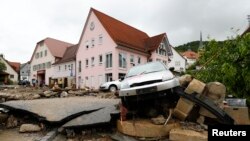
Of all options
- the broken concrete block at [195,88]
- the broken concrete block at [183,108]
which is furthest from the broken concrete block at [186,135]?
the broken concrete block at [195,88]

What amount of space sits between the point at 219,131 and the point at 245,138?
1.88ft

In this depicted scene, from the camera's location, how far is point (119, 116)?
370 inches

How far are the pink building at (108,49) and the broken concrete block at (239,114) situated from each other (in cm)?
2777

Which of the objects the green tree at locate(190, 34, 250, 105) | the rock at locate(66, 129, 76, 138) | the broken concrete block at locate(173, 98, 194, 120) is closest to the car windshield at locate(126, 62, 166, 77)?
the broken concrete block at locate(173, 98, 194, 120)

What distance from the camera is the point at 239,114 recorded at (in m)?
8.81

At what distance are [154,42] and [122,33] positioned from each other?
6662mm

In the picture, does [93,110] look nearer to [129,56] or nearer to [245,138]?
[245,138]

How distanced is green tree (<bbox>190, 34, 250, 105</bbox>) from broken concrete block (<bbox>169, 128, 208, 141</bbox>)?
502 cm

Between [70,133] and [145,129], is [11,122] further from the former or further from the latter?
[145,129]

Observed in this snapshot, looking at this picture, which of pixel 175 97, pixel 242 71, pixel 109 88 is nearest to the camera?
pixel 175 97

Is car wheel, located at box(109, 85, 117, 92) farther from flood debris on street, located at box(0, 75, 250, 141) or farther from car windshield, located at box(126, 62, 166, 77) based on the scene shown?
flood debris on street, located at box(0, 75, 250, 141)

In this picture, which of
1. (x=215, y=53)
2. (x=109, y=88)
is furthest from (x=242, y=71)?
(x=109, y=88)

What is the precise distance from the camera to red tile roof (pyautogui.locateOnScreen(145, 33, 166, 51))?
4457 centimetres

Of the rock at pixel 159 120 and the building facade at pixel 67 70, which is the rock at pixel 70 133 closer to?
the rock at pixel 159 120
